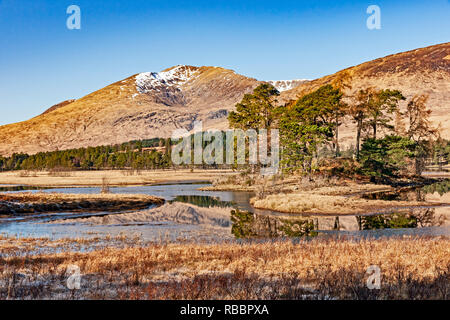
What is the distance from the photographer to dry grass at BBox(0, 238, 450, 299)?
9625 mm

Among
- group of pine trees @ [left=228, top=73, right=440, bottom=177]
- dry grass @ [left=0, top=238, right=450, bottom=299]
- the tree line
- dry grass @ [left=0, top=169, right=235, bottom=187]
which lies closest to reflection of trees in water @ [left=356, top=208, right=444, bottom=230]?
dry grass @ [left=0, top=238, right=450, bottom=299]

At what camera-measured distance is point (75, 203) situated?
4428cm

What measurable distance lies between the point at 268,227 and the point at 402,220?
1078 cm

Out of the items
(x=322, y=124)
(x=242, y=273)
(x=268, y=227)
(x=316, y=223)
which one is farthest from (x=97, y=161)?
(x=242, y=273)

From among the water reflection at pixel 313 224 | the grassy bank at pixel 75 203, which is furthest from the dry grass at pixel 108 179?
the water reflection at pixel 313 224

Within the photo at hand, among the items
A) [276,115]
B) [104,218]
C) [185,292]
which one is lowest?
[104,218]

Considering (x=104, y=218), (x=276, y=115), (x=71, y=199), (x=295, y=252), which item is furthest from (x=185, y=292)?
(x=276, y=115)

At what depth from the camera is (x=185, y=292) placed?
31.2 ft

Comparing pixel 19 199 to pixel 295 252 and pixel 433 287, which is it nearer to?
pixel 295 252

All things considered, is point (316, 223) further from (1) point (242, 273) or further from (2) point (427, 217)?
(1) point (242, 273)

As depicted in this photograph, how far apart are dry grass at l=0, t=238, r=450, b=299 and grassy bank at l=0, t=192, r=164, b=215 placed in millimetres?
25971

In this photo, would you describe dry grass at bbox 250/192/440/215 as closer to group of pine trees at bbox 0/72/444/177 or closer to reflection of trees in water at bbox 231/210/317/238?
reflection of trees in water at bbox 231/210/317/238

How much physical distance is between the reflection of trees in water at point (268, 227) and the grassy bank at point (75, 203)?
50.6 feet
